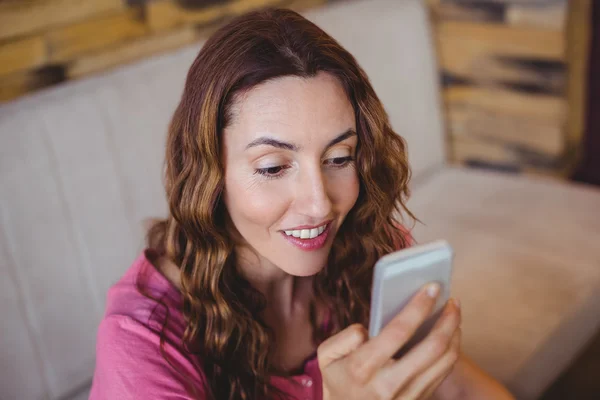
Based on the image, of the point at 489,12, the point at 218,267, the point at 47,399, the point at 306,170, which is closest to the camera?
the point at 306,170

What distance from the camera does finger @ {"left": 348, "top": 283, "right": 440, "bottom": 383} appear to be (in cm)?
77

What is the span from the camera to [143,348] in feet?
3.23

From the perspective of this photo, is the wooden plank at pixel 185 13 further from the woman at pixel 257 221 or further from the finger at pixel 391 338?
the finger at pixel 391 338

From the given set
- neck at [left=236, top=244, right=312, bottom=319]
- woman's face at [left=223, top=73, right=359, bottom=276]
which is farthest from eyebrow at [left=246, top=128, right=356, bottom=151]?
neck at [left=236, top=244, right=312, bottom=319]

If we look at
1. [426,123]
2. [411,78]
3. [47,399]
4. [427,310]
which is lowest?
[47,399]

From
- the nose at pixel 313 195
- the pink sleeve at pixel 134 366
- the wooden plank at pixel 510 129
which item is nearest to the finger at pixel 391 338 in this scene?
the nose at pixel 313 195

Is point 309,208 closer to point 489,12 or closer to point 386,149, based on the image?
point 386,149

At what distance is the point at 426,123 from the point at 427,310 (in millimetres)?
1565

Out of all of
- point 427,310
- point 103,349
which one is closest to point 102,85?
point 103,349

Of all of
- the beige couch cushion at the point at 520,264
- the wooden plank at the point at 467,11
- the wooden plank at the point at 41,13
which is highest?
the wooden plank at the point at 41,13

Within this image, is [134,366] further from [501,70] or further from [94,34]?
[501,70]

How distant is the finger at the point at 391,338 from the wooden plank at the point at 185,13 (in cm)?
135

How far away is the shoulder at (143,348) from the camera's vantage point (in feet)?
3.14

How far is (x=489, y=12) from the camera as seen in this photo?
7.95ft
